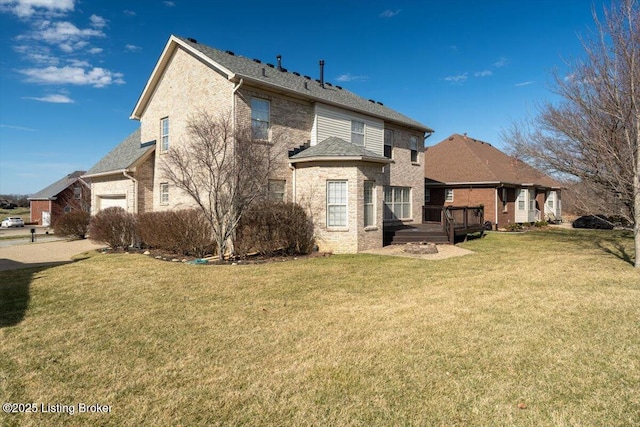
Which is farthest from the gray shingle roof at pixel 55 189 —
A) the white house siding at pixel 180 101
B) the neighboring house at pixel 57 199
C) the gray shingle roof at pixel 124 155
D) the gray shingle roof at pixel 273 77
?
the gray shingle roof at pixel 273 77

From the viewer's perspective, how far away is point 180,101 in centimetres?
1606

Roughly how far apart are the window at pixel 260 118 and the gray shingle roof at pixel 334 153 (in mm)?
1488

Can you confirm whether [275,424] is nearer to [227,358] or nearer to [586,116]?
[227,358]

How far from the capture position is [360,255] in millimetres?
13031

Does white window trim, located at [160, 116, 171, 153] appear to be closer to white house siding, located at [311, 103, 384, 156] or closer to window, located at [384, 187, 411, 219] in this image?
white house siding, located at [311, 103, 384, 156]

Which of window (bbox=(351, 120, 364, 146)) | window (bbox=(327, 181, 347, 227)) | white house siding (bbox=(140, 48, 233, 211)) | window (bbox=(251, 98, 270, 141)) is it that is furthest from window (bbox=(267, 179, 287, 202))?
window (bbox=(351, 120, 364, 146))

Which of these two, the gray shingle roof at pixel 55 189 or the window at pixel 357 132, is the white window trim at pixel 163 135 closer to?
the window at pixel 357 132

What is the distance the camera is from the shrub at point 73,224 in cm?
2138

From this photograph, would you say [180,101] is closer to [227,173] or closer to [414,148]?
[227,173]

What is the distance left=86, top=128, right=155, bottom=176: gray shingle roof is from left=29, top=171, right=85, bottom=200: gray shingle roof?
2886cm

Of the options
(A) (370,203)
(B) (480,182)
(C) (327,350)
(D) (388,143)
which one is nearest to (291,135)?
(A) (370,203)

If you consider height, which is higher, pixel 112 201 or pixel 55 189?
pixel 55 189

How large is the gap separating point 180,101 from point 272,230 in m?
7.92

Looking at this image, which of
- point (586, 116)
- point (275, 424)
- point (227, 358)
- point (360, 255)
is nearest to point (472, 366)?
point (275, 424)
